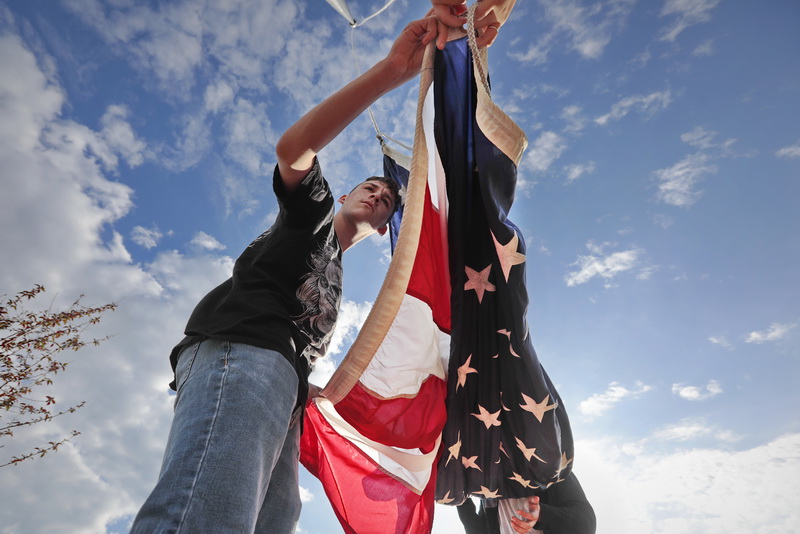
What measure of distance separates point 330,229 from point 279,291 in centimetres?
33

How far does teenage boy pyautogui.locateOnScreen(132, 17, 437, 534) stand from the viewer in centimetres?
91

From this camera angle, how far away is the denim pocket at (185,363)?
115 cm

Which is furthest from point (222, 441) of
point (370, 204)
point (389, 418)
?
point (370, 204)

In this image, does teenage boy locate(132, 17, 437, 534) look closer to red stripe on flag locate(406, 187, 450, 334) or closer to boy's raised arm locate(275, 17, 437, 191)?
boy's raised arm locate(275, 17, 437, 191)

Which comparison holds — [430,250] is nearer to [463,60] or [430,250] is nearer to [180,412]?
[463,60]

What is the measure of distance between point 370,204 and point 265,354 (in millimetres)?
1052

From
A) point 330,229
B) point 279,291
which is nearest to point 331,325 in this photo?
point 279,291

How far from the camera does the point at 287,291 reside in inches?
53.5

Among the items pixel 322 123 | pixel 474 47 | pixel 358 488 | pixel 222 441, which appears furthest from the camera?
pixel 358 488

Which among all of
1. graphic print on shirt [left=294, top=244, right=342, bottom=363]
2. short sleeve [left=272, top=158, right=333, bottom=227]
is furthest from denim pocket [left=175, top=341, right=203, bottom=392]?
short sleeve [left=272, top=158, right=333, bottom=227]

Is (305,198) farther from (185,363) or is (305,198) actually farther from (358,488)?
(358,488)

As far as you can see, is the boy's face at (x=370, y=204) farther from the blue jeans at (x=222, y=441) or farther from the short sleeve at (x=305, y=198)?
the blue jeans at (x=222, y=441)

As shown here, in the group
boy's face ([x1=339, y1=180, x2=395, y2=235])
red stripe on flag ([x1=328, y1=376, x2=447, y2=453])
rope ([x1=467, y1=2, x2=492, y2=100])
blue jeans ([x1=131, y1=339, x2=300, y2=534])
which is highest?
rope ([x1=467, y1=2, x2=492, y2=100])

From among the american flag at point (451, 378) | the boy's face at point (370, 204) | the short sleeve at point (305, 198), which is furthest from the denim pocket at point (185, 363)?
the boy's face at point (370, 204)
